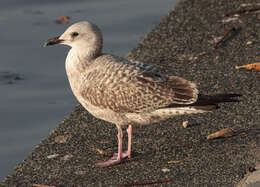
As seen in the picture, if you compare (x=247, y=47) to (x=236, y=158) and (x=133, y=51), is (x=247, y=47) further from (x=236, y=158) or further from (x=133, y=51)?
(x=236, y=158)

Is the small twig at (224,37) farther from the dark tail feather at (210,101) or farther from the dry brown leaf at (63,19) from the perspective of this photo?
the dry brown leaf at (63,19)

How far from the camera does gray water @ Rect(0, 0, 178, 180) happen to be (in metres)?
7.80

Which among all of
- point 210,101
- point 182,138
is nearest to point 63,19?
point 182,138

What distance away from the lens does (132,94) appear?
6.14 meters

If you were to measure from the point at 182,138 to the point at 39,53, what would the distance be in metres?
3.87

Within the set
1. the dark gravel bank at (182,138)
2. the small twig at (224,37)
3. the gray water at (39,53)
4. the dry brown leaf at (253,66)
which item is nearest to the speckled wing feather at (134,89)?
the dark gravel bank at (182,138)

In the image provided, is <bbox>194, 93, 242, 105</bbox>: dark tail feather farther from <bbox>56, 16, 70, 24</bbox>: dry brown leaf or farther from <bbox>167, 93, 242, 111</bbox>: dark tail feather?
<bbox>56, 16, 70, 24</bbox>: dry brown leaf

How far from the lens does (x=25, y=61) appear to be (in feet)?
30.8

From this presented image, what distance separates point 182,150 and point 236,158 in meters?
0.63

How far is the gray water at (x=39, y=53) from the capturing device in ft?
25.6

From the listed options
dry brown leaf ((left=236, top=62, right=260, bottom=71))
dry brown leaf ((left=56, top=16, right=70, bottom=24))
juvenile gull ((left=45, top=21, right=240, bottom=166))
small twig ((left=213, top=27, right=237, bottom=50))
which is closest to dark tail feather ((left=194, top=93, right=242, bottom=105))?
juvenile gull ((left=45, top=21, right=240, bottom=166))

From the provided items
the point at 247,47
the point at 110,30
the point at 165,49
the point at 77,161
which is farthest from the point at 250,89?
the point at 110,30

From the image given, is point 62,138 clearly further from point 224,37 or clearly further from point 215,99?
point 224,37

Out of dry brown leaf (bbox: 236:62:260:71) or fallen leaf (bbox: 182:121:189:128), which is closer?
fallen leaf (bbox: 182:121:189:128)
